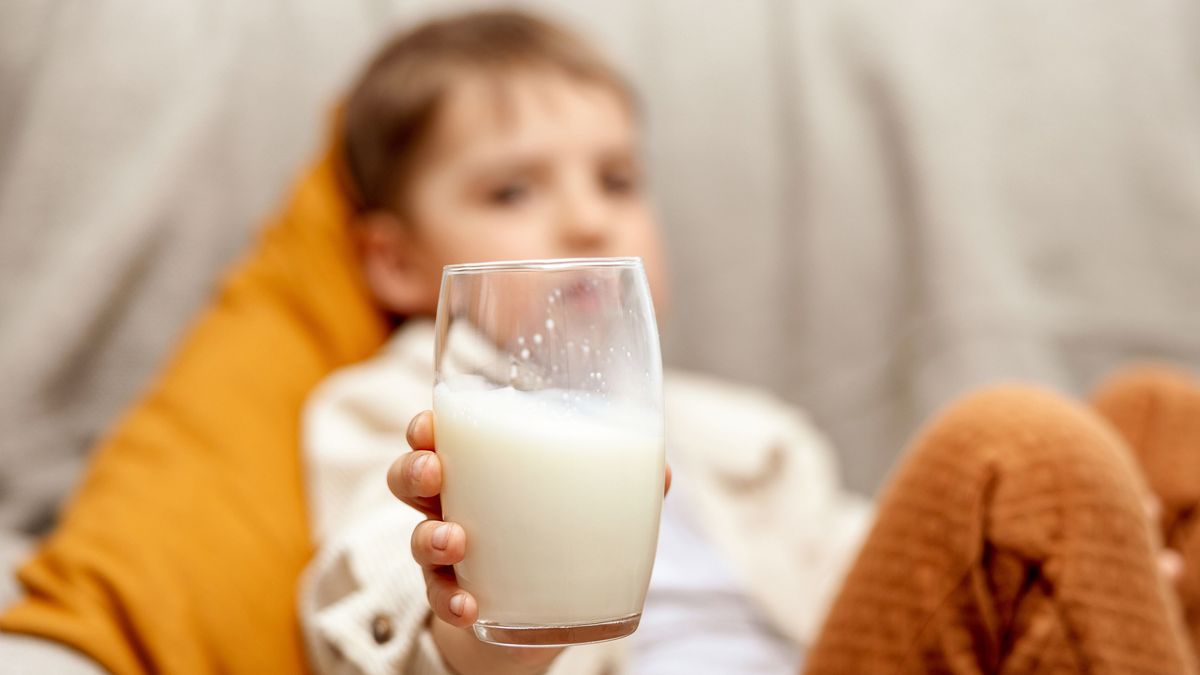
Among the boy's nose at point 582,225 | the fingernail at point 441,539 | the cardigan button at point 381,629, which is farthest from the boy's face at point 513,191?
the fingernail at point 441,539

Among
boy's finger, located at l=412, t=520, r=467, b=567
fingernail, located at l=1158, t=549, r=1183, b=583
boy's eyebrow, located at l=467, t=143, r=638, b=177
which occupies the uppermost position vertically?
boy's eyebrow, located at l=467, t=143, r=638, b=177

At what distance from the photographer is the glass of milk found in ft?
1.70

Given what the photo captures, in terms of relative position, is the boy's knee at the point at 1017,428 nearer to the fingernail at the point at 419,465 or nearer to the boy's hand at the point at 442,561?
the boy's hand at the point at 442,561

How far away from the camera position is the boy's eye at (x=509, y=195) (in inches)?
41.5

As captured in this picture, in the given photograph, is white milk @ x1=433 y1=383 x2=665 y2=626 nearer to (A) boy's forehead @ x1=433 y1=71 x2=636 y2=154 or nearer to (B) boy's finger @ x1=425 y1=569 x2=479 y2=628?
(B) boy's finger @ x1=425 y1=569 x2=479 y2=628

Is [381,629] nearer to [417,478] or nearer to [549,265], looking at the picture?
[417,478]

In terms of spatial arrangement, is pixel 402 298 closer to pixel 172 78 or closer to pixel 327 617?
pixel 172 78

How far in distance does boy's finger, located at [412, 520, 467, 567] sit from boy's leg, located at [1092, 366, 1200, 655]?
2.05ft

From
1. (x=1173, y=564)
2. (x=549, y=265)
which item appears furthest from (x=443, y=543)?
(x=1173, y=564)

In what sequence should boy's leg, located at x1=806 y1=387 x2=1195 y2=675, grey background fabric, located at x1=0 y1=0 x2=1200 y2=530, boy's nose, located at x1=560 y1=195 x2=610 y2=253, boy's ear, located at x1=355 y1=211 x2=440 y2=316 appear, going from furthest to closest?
grey background fabric, located at x1=0 y1=0 x2=1200 y2=530 < boy's ear, located at x1=355 y1=211 x2=440 y2=316 < boy's nose, located at x1=560 y1=195 x2=610 y2=253 < boy's leg, located at x1=806 y1=387 x2=1195 y2=675

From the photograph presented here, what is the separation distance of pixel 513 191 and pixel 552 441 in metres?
0.58

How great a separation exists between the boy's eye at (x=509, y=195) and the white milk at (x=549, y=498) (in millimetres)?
534

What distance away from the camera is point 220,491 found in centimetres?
90

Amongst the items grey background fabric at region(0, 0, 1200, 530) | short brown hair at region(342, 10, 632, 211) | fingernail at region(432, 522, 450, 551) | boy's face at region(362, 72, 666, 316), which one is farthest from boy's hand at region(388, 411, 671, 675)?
grey background fabric at region(0, 0, 1200, 530)
